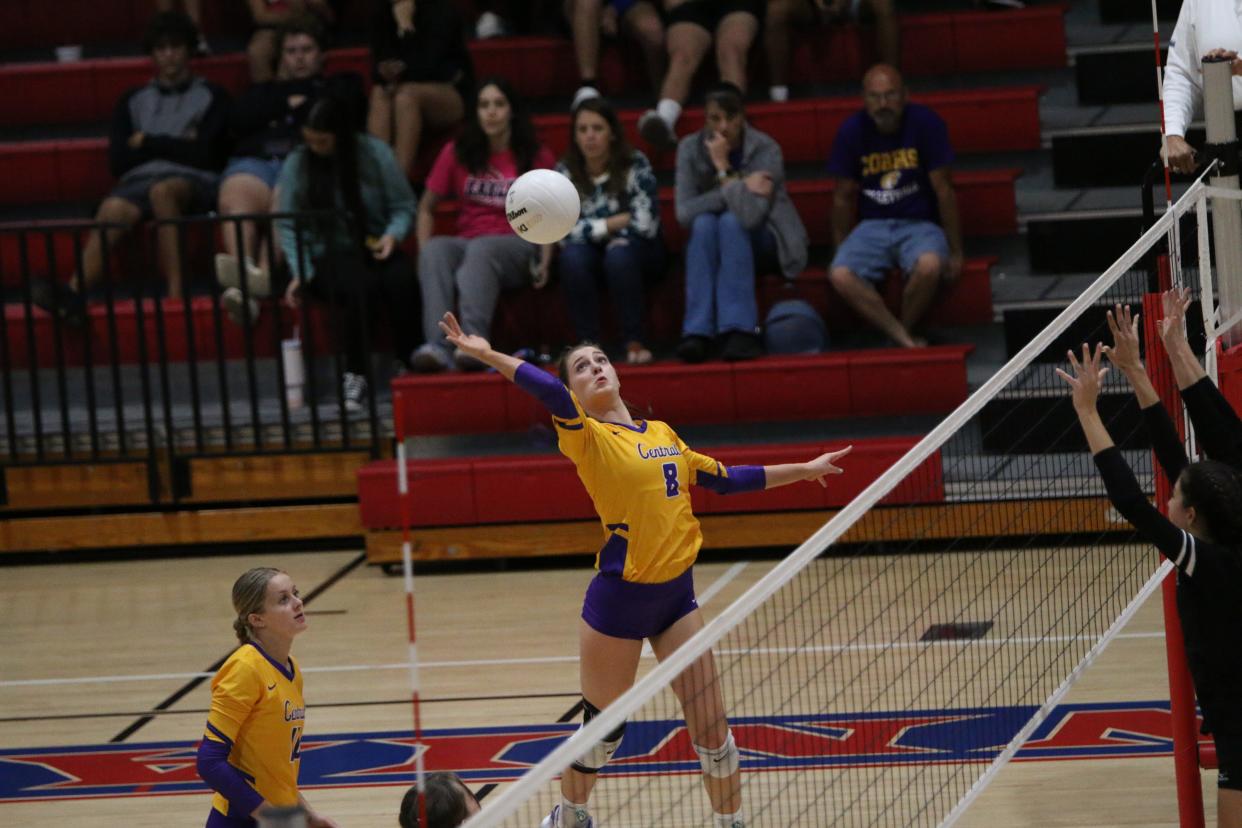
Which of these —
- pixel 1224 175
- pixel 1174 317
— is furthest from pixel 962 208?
pixel 1174 317

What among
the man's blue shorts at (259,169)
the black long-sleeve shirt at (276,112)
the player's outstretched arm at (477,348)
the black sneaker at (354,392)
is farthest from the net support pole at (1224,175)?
the man's blue shorts at (259,169)

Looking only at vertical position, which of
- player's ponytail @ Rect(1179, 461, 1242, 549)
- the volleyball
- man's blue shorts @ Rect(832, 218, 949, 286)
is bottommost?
player's ponytail @ Rect(1179, 461, 1242, 549)

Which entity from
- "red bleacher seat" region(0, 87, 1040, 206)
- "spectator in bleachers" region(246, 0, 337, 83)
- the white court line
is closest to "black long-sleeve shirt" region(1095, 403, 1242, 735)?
the white court line

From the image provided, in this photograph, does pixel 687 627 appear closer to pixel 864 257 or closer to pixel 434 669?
pixel 434 669

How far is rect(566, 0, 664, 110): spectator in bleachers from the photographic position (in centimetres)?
1198

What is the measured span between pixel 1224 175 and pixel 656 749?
292 centimetres

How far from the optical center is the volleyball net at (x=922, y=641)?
210 inches

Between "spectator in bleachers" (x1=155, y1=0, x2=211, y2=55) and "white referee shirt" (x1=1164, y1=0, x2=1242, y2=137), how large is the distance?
26.7 ft

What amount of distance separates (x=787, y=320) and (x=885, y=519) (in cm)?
165

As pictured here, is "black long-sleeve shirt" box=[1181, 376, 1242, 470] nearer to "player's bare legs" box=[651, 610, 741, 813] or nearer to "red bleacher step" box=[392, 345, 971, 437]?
"player's bare legs" box=[651, 610, 741, 813]

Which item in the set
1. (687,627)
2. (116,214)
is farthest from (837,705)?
(116,214)

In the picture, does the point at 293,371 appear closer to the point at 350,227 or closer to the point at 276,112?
the point at 350,227

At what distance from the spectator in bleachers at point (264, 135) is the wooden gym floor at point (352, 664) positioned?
1.82 m

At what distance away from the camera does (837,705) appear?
23.5 ft
